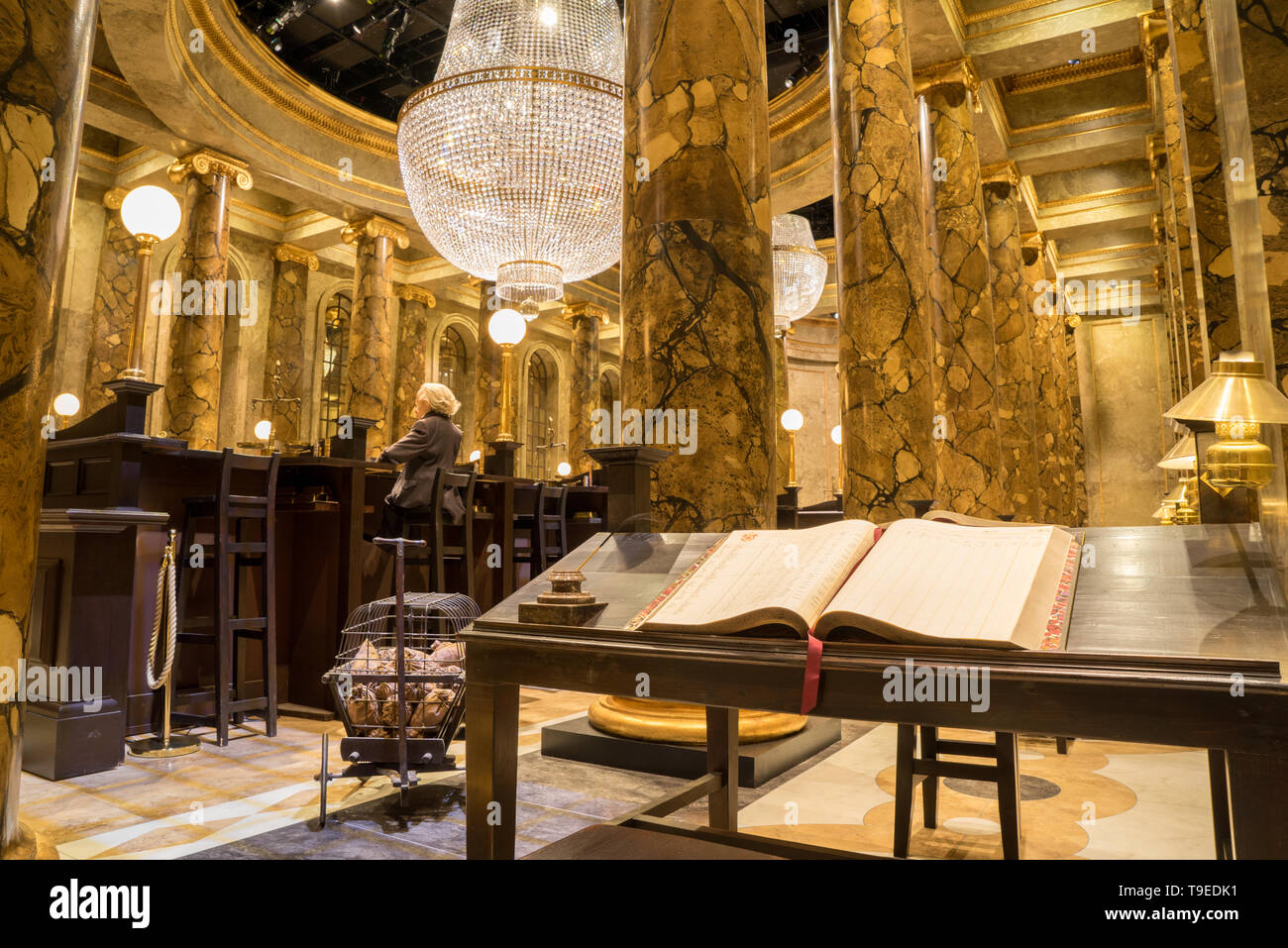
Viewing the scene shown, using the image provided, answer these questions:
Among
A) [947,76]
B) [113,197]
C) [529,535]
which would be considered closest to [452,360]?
[113,197]

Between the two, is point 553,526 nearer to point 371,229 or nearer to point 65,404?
point 371,229

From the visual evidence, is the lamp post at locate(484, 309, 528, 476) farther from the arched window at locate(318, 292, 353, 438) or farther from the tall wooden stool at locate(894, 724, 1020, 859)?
the arched window at locate(318, 292, 353, 438)

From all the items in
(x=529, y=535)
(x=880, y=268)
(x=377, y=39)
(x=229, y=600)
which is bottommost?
(x=229, y=600)

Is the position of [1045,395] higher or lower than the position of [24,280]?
higher

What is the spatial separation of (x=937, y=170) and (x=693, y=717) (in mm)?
5717

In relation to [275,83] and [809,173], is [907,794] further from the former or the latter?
[275,83]

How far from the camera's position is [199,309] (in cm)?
970

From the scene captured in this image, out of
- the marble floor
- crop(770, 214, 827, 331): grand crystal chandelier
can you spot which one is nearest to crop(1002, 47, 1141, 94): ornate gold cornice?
crop(770, 214, 827, 331): grand crystal chandelier

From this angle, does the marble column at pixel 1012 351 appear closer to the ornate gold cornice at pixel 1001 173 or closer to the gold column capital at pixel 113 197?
the ornate gold cornice at pixel 1001 173

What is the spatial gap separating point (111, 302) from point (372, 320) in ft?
13.3

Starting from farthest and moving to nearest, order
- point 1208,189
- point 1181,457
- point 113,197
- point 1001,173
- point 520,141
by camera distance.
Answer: point 113,197
point 1001,173
point 520,141
point 1208,189
point 1181,457

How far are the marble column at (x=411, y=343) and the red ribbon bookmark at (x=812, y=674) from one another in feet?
50.0
